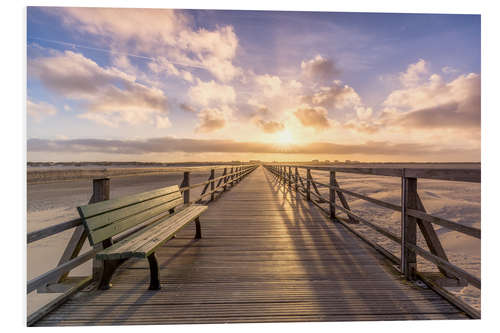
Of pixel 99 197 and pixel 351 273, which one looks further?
pixel 351 273

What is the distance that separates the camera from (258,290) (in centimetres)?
202

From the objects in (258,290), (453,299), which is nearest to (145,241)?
(258,290)

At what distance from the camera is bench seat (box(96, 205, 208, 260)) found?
1.74 metres

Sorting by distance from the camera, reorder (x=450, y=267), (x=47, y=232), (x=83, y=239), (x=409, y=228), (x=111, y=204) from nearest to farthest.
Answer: (x=47, y=232), (x=450, y=267), (x=83, y=239), (x=111, y=204), (x=409, y=228)

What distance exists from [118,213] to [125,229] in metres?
0.17

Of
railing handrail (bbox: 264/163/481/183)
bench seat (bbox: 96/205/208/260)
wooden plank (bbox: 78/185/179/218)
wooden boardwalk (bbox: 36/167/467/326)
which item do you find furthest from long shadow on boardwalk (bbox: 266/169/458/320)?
wooden plank (bbox: 78/185/179/218)

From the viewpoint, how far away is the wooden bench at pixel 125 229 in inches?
69.2

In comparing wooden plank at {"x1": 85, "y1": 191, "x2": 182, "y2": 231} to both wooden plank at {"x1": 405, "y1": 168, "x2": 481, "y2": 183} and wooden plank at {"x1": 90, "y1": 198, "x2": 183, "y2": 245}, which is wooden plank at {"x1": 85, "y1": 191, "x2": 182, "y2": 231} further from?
wooden plank at {"x1": 405, "y1": 168, "x2": 481, "y2": 183}

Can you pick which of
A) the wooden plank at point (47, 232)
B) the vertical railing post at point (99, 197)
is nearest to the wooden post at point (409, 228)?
the vertical railing post at point (99, 197)

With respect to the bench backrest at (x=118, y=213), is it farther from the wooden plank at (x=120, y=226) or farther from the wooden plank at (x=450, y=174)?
the wooden plank at (x=450, y=174)

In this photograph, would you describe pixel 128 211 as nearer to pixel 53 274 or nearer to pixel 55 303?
pixel 53 274

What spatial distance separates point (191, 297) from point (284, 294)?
0.81 meters
